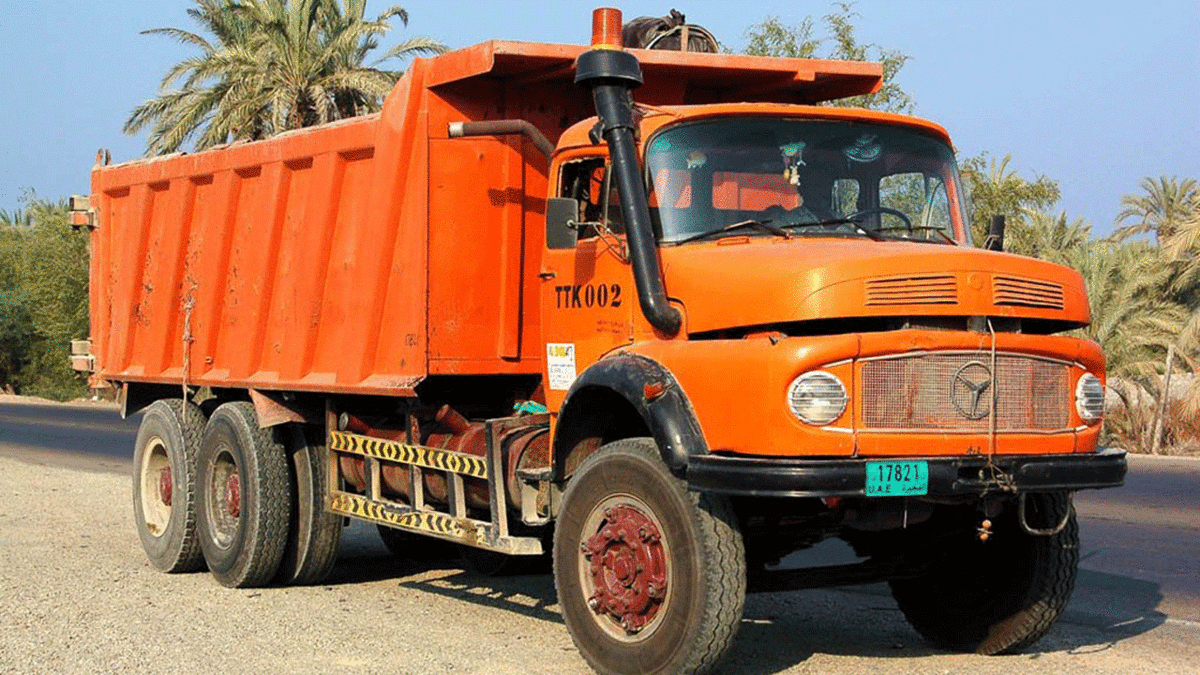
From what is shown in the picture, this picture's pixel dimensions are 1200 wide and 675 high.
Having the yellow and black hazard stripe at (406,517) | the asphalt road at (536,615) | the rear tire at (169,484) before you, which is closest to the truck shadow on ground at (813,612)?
the asphalt road at (536,615)

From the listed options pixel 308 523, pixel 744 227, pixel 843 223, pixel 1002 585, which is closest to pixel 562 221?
pixel 744 227

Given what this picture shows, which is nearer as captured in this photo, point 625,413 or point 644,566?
point 644,566

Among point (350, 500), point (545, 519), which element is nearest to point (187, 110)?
point (350, 500)

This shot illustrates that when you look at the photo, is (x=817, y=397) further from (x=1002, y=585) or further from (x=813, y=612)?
(x=813, y=612)

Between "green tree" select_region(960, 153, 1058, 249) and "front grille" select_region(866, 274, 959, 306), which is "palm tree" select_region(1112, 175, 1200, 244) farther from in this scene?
"front grille" select_region(866, 274, 959, 306)

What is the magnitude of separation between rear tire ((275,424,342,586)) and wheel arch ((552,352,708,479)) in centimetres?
318

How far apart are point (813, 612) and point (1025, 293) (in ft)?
10.1

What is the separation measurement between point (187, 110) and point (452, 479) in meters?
24.7

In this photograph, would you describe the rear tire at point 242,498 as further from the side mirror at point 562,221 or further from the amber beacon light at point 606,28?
the amber beacon light at point 606,28

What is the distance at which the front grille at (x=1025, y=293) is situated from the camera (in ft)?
21.5

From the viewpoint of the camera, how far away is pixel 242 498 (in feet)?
34.4

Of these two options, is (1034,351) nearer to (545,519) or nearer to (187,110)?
(545,519)

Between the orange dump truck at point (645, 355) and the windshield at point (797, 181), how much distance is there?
0.6 inches

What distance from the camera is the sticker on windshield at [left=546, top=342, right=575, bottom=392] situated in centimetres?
788
